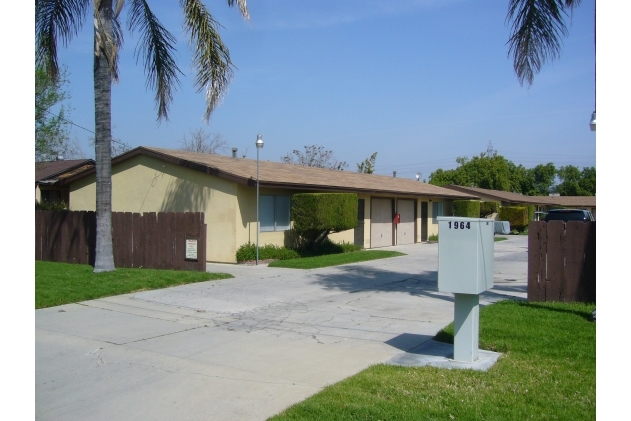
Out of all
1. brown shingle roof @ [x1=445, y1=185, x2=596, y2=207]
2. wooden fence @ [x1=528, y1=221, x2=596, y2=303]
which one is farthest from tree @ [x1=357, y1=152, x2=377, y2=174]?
wooden fence @ [x1=528, y1=221, x2=596, y2=303]

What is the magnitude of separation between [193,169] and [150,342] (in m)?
11.8

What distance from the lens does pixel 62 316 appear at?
1048 cm

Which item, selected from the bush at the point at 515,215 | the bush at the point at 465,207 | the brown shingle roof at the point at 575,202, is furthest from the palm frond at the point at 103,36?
the brown shingle roof at the point at 575,202

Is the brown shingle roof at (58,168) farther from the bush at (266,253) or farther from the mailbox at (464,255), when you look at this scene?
the mailbox at (464,255)

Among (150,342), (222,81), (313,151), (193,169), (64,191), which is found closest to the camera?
(150,342)

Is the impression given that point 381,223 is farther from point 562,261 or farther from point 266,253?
point 562,261

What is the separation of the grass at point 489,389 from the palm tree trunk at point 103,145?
10706 millimetres

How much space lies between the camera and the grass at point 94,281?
12075 millimetres

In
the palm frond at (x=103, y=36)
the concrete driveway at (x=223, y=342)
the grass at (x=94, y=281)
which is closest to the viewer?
the concrete driveway at (x=223, y=342)

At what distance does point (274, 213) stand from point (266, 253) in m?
1.75

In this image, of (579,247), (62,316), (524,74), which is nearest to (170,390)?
(62,316)

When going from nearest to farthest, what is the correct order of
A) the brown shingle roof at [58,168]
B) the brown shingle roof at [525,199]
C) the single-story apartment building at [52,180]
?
1. the single-story apartment building at [52,180]
2. the brown shingle roof at [58,168]
3. the brown shingle roof at [525,199]

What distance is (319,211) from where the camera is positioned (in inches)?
784

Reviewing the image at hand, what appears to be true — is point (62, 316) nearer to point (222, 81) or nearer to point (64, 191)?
point (222, 81)
